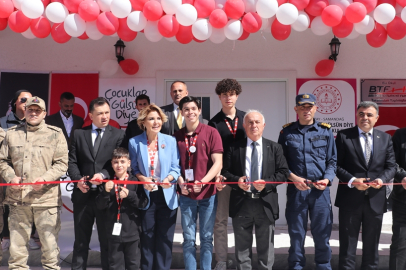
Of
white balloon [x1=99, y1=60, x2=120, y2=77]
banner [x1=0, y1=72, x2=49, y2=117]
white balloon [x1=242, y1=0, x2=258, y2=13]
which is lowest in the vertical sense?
banner [x1=0, y1=72, x2=49, y2=117]

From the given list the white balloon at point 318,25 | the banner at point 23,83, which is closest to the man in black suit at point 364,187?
the white balloon at point 318,25

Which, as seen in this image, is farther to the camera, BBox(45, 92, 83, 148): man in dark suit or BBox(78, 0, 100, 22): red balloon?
BBox(45, 92, 83, 148): man in dark suit

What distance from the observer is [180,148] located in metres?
4.38

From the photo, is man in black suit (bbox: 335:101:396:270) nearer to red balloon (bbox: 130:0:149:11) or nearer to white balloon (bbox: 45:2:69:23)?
red balloon (bbox: 130:0:149:11)

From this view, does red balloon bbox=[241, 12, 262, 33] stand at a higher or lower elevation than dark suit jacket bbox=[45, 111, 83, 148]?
higher

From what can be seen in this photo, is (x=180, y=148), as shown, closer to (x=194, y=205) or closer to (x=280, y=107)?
(x=194, y=205)

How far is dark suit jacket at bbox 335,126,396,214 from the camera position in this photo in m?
4.43

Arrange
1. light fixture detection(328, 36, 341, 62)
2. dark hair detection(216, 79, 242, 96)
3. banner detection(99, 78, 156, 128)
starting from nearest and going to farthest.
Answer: dark hair detection(216, 79, 242, 96)
light fixture detection(328, 36, 341, 62)
banner detection(99, 78, 156, 128)

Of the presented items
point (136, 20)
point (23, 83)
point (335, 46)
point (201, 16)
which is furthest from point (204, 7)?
point (23, 83)

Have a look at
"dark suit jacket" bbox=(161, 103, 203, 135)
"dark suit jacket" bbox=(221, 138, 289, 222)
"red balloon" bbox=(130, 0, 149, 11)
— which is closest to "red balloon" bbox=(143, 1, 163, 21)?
Result: "red balloon" bbox=(130, 0, 149, 11)

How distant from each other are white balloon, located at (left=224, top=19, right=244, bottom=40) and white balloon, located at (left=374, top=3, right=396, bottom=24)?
1.60m

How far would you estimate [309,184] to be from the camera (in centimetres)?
436

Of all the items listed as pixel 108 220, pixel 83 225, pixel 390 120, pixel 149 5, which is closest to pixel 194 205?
pixel 108 220

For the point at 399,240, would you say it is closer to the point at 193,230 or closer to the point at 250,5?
the point at 193,230
